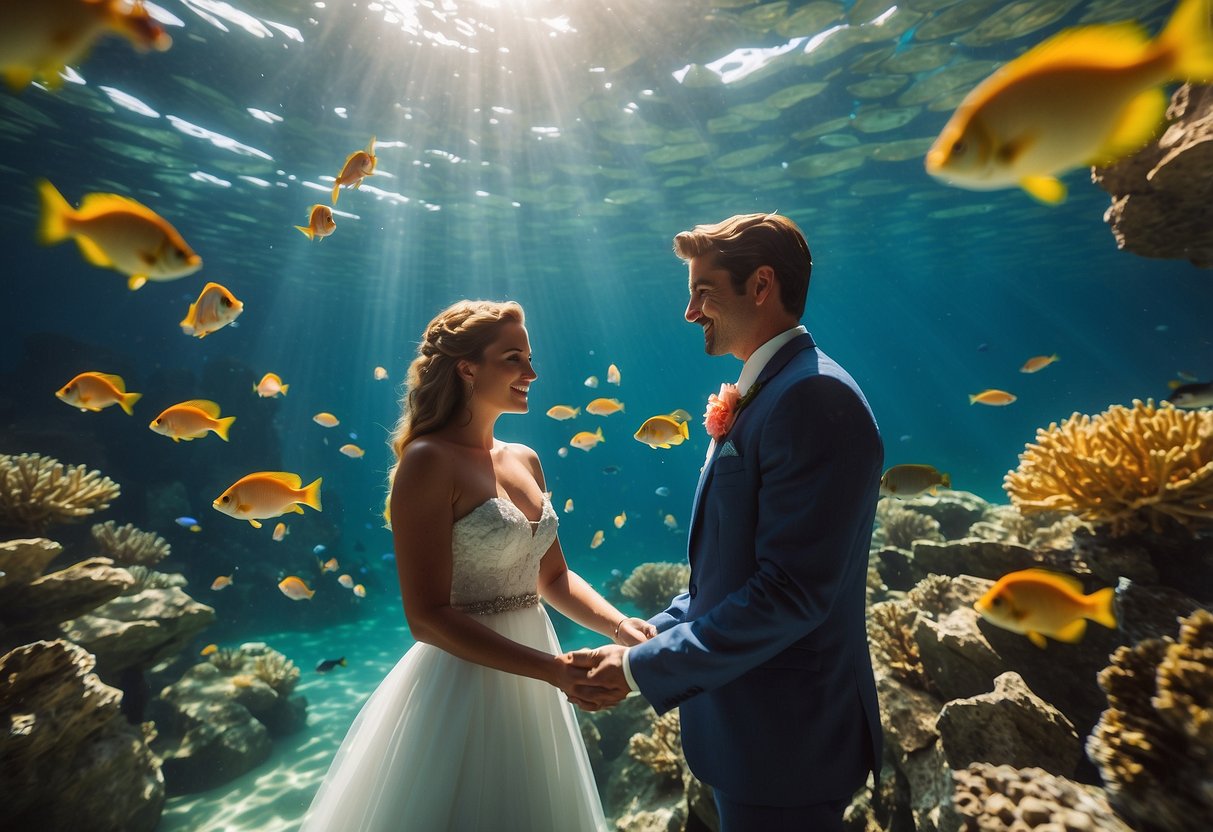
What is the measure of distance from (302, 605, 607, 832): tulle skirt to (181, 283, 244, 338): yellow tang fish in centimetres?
382

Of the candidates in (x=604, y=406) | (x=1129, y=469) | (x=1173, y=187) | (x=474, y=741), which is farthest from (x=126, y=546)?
(x=1173, y=187)

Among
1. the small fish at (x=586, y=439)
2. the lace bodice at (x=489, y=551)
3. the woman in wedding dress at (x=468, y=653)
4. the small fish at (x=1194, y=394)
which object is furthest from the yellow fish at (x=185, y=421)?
the small fish at (x=1194, y=394)

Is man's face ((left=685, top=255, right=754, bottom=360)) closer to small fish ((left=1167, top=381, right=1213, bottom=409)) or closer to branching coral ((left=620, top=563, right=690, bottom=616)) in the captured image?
small fish ((left=1167, top=381, right=1213, bottom=409))

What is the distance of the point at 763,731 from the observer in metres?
2.07

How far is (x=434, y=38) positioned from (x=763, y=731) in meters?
15.0

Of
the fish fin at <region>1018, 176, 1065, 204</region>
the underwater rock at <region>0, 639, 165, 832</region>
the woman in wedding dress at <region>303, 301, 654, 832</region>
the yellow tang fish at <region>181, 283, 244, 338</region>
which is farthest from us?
the yellow tang fish at <region>181, 283, 244, 338</region>

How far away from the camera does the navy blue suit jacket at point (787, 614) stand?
1.92m

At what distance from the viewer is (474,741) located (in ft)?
7.82

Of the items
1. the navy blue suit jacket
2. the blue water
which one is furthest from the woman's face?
the navy blue suit jacket

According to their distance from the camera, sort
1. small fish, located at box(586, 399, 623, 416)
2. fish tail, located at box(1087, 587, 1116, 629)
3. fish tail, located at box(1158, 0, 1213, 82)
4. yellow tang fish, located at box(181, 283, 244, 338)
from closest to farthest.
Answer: fish tail, located at box(1158, 0, 1213, 82) → fish tail, located at box(1087, 587, 1116, 629) → yellow tang fish, located at box(181, 283, 244, 338) → small fish, located at box(586, 399, 623, 416)

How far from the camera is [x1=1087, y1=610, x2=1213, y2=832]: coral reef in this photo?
2.09 meters

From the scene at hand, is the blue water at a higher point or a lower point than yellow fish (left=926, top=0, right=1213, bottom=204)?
higher

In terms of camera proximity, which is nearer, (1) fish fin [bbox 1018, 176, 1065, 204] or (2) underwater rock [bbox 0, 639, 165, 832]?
(1) fish fin [bbox 1018, 176, 1065, 204]

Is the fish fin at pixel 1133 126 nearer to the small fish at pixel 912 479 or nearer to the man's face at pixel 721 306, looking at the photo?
the man's face at pixel 721 306
